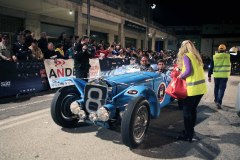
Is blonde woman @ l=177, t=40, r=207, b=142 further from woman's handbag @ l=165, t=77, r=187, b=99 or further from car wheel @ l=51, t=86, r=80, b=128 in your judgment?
car wheel @ l=51, t=86, r=80, b=128

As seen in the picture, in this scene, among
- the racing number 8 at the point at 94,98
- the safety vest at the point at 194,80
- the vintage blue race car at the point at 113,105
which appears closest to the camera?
the vintage blue race car at the point at 113,105

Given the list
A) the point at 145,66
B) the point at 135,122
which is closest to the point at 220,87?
the point at 145,66

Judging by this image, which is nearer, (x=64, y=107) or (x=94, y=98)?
(x=94, y=98)

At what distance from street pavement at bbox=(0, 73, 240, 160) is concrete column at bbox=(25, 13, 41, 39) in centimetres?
1330

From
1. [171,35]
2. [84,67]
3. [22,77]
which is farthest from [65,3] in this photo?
[171,35]

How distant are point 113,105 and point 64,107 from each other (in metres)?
1.18

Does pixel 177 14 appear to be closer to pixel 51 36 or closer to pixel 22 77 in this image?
pixel 51 36

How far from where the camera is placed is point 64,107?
5445 millimetres

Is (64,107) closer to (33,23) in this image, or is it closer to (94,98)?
(94,98)

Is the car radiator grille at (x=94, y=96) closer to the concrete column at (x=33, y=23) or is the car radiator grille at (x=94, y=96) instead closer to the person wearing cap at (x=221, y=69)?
the person wearing cap at (x=221, y=69)

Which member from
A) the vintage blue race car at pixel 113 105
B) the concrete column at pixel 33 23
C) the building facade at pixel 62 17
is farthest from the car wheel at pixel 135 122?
the concrete column at pixel 33 23

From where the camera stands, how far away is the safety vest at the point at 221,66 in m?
7.77

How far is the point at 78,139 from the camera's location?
16.2 feet

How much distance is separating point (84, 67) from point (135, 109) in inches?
239
